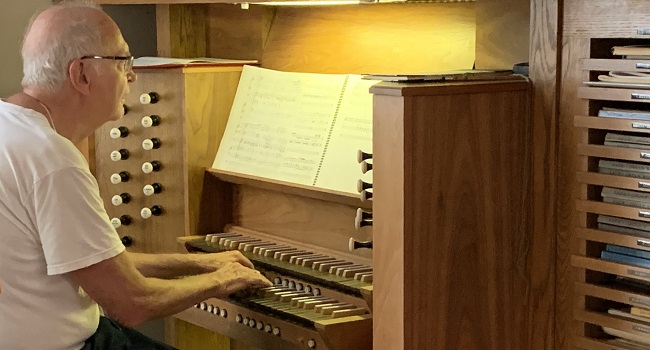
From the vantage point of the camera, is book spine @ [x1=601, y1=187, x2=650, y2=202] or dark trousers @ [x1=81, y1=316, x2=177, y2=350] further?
dark trousers @ [x1=81, y1=316, x2=177, y2=350]

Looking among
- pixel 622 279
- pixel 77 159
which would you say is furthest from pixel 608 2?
pixel 77 159

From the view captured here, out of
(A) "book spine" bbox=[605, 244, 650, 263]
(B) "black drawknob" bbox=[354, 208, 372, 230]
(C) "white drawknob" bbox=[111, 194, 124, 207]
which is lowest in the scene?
(A) "book spine" bbox=[605, 244, 650, 263]

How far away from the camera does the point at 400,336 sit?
7.61 ft

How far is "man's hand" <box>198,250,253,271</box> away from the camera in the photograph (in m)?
2.78

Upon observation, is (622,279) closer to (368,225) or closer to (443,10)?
(368,225)

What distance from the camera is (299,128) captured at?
3113mm

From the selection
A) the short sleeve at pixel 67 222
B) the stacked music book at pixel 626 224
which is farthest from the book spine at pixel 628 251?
the short sleeve at pixel 67 222

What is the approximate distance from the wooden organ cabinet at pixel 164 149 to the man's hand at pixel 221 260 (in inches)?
21.5

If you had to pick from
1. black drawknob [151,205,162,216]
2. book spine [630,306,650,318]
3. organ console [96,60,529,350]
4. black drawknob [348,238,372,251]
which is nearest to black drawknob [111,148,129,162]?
black drawknob [151,205,162,216]

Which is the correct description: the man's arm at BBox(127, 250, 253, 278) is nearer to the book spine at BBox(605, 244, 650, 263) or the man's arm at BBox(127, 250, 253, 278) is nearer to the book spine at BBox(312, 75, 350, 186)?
the book spine at BBox(312, 75, 350, 186)

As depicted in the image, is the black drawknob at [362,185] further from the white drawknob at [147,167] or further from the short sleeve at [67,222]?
the white drawknob at [147,167]

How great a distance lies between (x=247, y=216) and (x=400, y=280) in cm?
113

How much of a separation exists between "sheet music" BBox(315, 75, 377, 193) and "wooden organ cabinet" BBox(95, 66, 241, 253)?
567mm

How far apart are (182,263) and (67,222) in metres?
0.60
